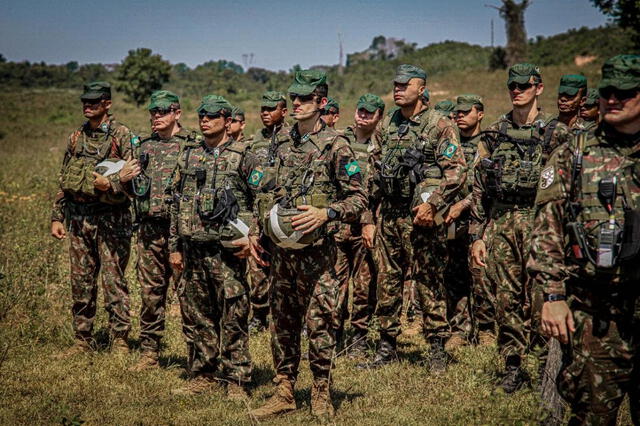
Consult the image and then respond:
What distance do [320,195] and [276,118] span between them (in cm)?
361

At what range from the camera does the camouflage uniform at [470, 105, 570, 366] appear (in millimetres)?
5809

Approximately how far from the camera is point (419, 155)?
6418 mm

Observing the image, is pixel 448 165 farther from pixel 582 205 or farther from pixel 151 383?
pixel 151 383

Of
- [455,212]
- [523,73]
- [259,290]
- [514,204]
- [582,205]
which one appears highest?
[523,73]

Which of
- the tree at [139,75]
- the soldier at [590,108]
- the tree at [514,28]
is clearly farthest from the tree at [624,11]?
the tree at [139,75]

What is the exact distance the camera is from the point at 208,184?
233 inches

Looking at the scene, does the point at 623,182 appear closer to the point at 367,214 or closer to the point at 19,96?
the point at 367,214

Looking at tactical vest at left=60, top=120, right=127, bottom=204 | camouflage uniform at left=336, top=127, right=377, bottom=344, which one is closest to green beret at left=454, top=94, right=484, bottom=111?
camouflage uniform at left=336, top=127, right=377, bottom=344

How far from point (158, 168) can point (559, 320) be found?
14.8ft

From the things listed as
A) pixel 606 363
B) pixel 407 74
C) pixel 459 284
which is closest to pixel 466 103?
pixel 407 74

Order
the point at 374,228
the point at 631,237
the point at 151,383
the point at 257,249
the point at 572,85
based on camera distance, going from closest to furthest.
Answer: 1. the point at 631,237
2. the point at 257,249
3. the point at 151,383
4. the point at 572,85
5. the point at 374,228

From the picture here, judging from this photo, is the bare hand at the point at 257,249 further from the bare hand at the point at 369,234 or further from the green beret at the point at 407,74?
the green beret at the point at 407,74

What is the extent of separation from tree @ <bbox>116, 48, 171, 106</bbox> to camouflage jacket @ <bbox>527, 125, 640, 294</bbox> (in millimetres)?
51027

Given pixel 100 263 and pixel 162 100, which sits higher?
pixel 162 100
